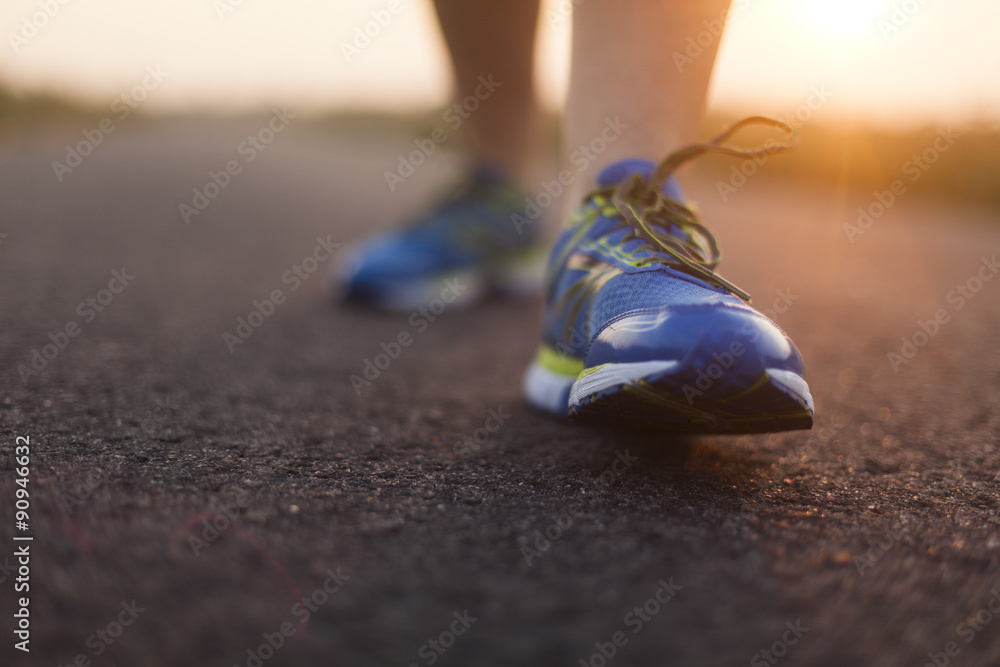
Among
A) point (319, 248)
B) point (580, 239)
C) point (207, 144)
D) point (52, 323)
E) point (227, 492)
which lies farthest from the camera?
point (207, 144)

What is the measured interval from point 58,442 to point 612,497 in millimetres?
663

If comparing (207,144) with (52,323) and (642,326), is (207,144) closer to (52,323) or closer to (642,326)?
(52,323)

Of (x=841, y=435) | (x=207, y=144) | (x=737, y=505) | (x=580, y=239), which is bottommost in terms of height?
(x=207, y=144)

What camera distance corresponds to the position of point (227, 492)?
0.71 metres

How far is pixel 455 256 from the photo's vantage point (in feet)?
6.23

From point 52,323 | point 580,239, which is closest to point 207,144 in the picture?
point 52,323
